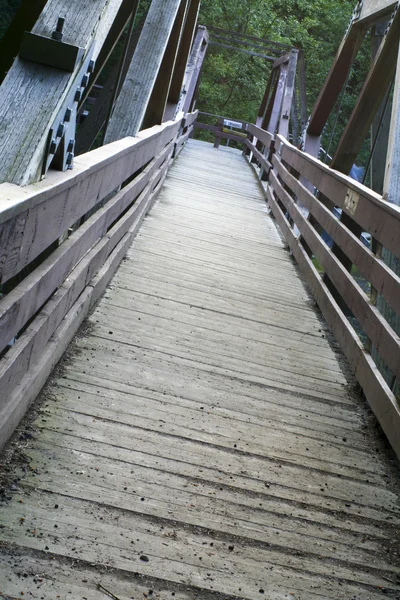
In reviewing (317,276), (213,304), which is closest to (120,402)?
(213,304)

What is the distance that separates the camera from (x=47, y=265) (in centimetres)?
255

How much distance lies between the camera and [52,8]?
2398 millimetres

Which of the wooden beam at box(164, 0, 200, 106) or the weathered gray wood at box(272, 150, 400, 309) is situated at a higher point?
the wooden beam at box(164, 0, 200, 106)

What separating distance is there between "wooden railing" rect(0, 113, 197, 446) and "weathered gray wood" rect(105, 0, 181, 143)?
21.7 inches

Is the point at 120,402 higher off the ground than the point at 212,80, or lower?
lower

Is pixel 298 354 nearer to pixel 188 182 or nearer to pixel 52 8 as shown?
pixel 52 8

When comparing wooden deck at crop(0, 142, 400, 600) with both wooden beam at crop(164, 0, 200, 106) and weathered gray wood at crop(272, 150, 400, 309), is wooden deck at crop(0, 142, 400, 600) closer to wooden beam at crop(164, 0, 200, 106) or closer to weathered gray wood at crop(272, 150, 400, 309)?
weathered gray wood at crop(272, 150, 400, 309)

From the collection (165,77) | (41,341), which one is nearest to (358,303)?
(41,341)

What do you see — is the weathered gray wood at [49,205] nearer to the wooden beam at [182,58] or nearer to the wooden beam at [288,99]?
the wooden beam at [182,58]

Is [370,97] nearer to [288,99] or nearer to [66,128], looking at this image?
[66,128]

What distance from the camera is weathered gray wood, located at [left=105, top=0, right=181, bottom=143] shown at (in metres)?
4.73

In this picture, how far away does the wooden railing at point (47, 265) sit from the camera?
1977mm

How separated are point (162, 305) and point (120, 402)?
145 cm

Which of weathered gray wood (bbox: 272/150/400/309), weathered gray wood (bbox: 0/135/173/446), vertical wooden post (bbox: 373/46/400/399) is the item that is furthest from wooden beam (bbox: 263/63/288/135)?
weathered gray wood (bbox: 0/135/173/446)
